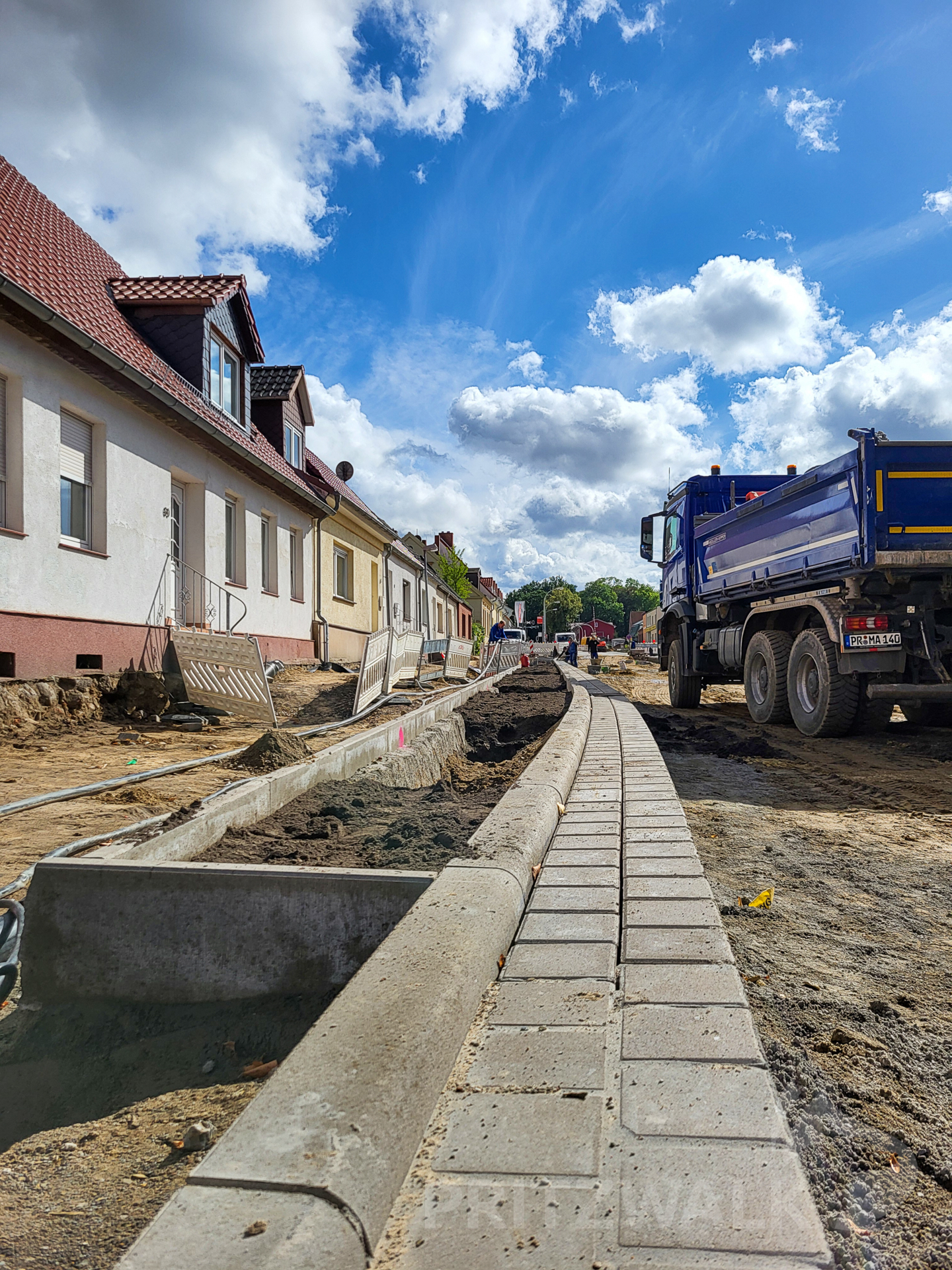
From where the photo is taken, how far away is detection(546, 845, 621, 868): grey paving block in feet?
10.3

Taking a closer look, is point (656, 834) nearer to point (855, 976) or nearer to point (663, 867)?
A: point (663, 867)

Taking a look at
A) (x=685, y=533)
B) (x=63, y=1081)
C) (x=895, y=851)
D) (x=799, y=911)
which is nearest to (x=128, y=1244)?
(x=63, y=1081)

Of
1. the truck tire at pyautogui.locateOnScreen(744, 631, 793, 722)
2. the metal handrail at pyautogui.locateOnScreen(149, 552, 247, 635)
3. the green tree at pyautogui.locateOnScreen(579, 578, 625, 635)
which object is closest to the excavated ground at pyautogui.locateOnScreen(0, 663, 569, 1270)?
the truck tire at pyautogui.locateOnScreen(744, 631, 793, 722)

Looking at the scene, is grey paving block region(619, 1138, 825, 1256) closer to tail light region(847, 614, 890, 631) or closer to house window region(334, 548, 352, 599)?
tail light region(847, 614, 890, 631)

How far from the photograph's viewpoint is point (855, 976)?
2.35 metres

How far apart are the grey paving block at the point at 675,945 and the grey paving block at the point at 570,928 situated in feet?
0.20

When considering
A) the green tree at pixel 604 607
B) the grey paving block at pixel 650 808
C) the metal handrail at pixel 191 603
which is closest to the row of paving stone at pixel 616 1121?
the grey paving block at pixel 650 808

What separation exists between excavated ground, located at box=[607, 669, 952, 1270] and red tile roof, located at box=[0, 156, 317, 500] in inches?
309

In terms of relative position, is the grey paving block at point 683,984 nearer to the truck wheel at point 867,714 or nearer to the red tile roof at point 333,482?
the truck wheel at point 867,714

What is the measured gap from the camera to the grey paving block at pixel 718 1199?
1170mm

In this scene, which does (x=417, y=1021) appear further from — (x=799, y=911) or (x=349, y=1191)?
(x=799, y=911)

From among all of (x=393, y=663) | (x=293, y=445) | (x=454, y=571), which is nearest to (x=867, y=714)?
(x=393, y=663)

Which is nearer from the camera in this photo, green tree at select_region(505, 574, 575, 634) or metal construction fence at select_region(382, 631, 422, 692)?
metal construction fence at select_region(382, 631, 422, 692)

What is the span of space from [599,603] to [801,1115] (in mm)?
151000
